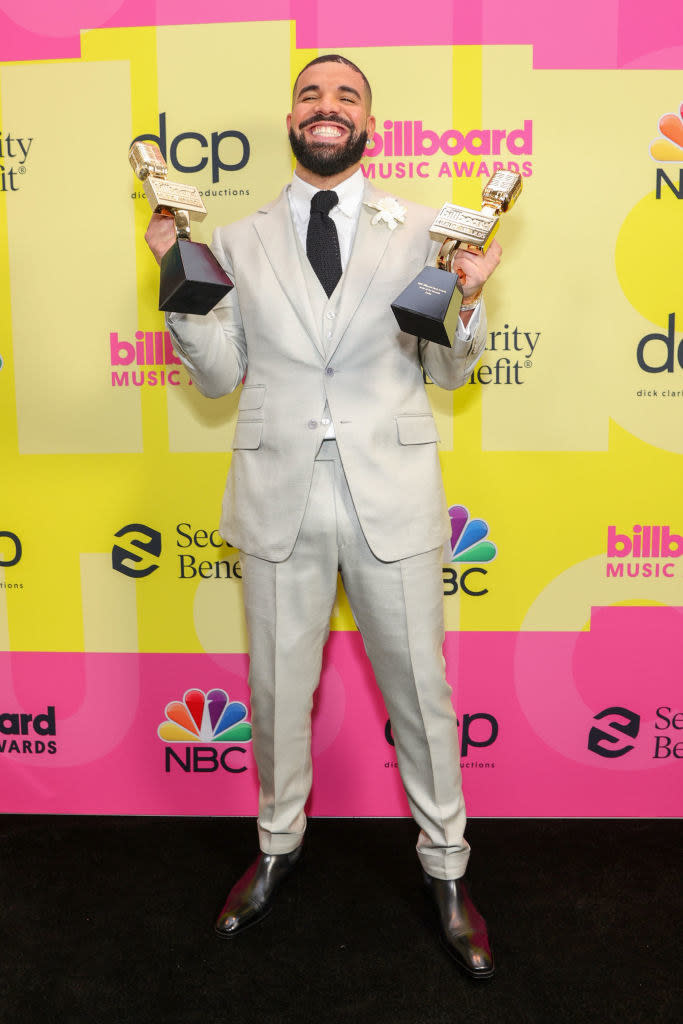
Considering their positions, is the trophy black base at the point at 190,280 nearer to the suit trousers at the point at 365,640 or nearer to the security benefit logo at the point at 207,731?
the suit trousers at the point at 365,640

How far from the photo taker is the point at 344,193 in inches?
76.7

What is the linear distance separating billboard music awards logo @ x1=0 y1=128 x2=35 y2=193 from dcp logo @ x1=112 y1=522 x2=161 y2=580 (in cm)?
107

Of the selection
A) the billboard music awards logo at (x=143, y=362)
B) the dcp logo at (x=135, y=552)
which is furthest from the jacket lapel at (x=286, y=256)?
the dcp logo at (x=135, y=552)

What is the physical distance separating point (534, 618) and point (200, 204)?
5.05 feet

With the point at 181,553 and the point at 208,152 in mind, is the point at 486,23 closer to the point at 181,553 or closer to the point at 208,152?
the point at 208,152

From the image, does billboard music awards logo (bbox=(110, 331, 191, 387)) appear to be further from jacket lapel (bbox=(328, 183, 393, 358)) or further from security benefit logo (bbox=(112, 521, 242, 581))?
jacket lapel (bbox=(328, 183, 393, 358))

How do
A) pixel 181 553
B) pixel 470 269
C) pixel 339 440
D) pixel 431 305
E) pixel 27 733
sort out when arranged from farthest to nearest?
pixel 27 733 → pixel 181 553 → pixel 339 440 → pixel 470 269 → pixel 431 305

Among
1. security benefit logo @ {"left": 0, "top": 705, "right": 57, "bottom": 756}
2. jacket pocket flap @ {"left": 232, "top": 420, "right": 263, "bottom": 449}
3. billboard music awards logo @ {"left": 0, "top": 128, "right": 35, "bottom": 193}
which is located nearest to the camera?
jacket pocket flap @ {"left": 232, "top": 420, "right": 263, "bottom": 449}

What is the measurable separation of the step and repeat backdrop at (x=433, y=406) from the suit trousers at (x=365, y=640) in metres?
0.52

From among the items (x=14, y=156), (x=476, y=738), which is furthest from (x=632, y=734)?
(x=14, y=156)

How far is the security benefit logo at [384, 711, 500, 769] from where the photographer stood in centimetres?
258

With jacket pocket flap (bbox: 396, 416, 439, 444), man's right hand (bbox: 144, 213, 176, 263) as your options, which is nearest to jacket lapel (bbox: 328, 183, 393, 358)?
jacket pocket flap (bbox: 396, 416, 439, 444)

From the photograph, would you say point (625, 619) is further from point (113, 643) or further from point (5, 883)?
point (5, 883)

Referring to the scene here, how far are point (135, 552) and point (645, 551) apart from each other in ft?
5.12
